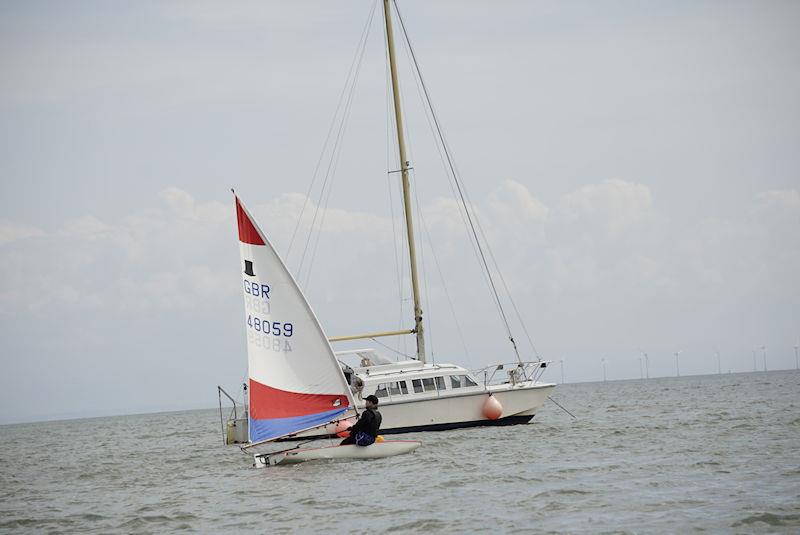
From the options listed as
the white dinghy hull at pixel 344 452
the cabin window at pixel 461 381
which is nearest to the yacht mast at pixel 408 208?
the cabin window at pixel 461 381

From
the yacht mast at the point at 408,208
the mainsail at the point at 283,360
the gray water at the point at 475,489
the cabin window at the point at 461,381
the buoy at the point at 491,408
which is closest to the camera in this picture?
the gray water at the point at 475,489

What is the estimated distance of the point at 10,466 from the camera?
136ft

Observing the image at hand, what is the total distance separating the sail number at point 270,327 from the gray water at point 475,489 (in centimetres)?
356

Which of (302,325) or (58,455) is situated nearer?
(302,325)

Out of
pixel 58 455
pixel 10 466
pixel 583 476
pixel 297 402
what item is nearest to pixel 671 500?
pixel 583 476

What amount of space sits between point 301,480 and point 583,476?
673 centimetres

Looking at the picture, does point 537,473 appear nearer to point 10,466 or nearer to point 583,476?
point 583,476

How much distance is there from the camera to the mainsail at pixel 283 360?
86.5 ft

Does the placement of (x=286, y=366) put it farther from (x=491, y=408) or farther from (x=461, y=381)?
(x=491, y=408)

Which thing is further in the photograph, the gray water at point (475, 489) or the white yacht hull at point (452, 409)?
the white yacht hull at point (452, 409)

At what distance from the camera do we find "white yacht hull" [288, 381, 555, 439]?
33438 mm

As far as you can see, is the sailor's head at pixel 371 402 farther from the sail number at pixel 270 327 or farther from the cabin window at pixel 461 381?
the cabin window at pixel 461 381

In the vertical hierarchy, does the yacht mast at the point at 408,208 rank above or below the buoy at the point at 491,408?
above

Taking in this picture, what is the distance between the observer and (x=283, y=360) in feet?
87.1
